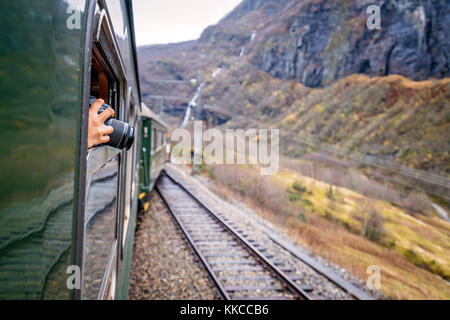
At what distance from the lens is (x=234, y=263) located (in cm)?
564

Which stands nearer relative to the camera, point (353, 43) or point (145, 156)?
point (145, 156)

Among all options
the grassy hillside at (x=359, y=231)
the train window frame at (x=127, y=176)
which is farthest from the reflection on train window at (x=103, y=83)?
the grassy hillside at (x=359, y=231)

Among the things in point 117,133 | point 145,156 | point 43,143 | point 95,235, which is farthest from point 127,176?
point 145,156

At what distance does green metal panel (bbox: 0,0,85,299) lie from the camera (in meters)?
0.46

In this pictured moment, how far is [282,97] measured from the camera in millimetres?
45000

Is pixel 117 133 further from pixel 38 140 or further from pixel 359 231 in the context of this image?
pixel 359 231

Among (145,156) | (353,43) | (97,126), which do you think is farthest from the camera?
(353,43)

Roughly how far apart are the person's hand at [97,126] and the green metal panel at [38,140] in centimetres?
21

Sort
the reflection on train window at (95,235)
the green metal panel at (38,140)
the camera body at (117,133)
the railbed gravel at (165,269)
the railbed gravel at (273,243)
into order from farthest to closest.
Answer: the railbed gravel at (273,243), the railbed gravel at (165,269), the reflection on train window at (95,235), the camera body at (117,133), the green metal panel at (38,140)

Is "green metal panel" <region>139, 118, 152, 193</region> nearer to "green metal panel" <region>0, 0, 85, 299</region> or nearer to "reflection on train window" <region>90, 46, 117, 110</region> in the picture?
"reflection on train window" <region>90, 46, 117, 110</region>

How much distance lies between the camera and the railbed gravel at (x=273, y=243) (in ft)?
16.6

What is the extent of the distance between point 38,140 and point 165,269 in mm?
5262

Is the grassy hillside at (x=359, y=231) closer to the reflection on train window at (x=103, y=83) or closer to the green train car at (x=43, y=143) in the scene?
the reflection on train window at (x=103, y=83)

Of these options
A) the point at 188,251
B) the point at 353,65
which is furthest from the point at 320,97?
the point at 188,251
